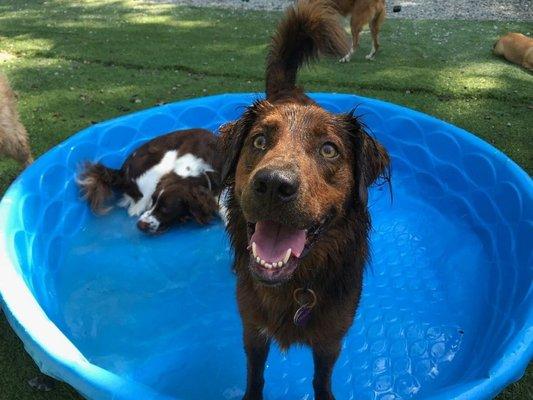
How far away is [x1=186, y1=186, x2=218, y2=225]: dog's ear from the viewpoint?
4801 mm

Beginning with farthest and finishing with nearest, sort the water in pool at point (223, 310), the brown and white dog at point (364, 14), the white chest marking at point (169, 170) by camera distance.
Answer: the brown and white dog at point (364, 14), the white chest marking at point (169, 170), the water in pool at point (223, 310)

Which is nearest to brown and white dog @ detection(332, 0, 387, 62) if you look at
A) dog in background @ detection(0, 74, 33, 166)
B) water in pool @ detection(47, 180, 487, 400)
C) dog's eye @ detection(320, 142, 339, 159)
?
water in pool @ detection(47, 180, 487, 400)

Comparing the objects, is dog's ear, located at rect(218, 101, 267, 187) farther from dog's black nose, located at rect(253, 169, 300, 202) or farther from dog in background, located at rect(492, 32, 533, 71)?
dog in background, located at rect(492, 32, 533, 71)

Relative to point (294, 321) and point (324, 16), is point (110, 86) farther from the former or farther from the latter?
point (294, 321)

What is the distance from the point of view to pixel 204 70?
26.1ft

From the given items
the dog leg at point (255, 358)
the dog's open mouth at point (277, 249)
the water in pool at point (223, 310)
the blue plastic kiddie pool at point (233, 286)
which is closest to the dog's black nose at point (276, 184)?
the dog's open mouth at point (277, 249)

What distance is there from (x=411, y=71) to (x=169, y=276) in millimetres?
5602

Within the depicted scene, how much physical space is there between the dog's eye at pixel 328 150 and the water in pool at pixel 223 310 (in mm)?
1828

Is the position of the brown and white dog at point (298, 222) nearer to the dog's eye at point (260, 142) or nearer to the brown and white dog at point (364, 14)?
the dog's eye at point (260, 142)

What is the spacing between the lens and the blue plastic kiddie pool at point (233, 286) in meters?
3.21

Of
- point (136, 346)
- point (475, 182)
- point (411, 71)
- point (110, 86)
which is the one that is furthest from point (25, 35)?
point (475, 182)

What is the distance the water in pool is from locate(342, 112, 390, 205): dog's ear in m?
1.64

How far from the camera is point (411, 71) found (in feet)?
26.2

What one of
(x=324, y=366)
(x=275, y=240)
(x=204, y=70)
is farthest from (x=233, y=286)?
(x=204, y=70)
